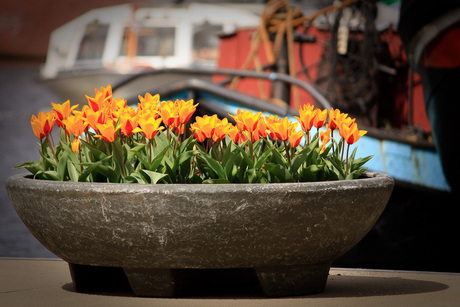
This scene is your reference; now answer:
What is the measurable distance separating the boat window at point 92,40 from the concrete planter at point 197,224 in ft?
24.6

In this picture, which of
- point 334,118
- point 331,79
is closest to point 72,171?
point 334,118

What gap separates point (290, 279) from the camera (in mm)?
918

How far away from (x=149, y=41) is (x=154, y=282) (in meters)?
7.14

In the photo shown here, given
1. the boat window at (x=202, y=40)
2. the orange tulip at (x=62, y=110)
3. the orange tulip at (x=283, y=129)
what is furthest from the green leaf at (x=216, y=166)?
the boat window at (x=202, y=40)

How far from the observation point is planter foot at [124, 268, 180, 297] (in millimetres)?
892

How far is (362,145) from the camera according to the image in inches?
118

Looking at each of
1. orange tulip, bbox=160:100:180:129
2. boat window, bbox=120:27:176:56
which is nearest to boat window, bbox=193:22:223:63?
boat window, bbox=120:27:176:56

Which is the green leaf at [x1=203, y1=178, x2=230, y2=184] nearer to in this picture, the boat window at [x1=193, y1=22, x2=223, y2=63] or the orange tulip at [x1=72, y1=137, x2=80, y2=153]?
the orange tulip at [x1=72, y1=137, x2=80, y2=153]

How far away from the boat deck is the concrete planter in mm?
39

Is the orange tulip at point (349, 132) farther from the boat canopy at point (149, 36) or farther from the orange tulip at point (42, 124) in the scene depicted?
the boat canopy at point (149, 36)

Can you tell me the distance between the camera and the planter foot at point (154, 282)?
892mm

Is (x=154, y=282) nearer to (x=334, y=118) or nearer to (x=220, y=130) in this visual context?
(x=220, y=130)

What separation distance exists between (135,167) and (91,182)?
118 millimetres

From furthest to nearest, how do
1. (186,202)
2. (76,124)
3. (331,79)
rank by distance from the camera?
(331,79) < (76,124) < (186,202)
